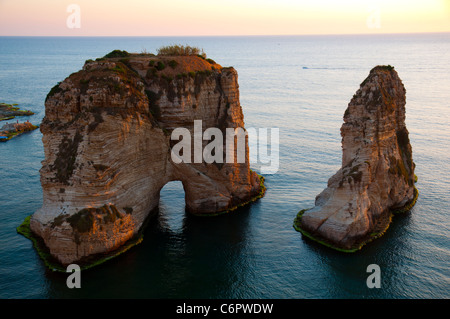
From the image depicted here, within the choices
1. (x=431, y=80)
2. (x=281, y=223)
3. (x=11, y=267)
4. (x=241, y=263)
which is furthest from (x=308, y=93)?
(x=11, y=267)

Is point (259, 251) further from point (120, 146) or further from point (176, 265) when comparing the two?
point (120, 146)

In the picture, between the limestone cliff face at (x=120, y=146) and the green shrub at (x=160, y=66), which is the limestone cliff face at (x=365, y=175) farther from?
the green shrub at (x=160, y=66)

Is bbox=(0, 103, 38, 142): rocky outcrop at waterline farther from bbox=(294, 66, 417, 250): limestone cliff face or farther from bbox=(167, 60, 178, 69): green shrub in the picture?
bbox=(294, 66, 417, 250): limestone cliff face
